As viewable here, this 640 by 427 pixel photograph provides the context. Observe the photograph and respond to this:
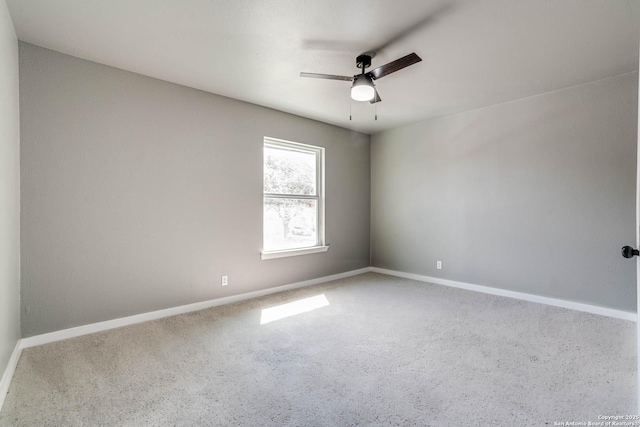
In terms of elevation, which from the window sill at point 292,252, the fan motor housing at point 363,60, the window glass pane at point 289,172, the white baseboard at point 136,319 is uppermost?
the fan motor housing at point 363,60

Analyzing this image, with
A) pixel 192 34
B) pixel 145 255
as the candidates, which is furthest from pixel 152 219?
pixel 192 34

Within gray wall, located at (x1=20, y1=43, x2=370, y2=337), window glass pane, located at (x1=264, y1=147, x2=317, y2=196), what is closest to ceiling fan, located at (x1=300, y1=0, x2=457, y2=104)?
gray wall, located at (x1=20, y1=43, x2=370, y2=337)

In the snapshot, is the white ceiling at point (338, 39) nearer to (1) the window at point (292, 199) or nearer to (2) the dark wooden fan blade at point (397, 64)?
(2) the dark wooden fan blade at point (397, 64)

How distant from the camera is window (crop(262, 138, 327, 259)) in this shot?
4090mm

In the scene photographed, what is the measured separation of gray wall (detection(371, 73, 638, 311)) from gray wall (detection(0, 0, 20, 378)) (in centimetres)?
444

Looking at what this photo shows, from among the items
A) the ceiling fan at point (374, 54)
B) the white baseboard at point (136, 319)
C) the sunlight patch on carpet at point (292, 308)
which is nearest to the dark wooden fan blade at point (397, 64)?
the ceiling fan at point (374, 54)

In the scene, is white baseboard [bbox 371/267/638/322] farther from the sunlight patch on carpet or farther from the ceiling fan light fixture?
the ceiling fan light fixture

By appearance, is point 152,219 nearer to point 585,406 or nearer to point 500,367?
point 500,367

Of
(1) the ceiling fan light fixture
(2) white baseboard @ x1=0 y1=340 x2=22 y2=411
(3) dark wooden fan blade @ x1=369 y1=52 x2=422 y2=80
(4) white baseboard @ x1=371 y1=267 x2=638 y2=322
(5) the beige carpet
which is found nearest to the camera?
(5) the beige carpet

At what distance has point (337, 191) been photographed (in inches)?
191

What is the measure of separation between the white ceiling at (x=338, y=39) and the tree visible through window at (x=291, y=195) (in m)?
1.02

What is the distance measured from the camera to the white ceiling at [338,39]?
2055 mm

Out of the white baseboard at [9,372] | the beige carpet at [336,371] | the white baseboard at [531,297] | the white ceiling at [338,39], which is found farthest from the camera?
the white baseboard at [531,297]

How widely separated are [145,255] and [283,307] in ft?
5.00
